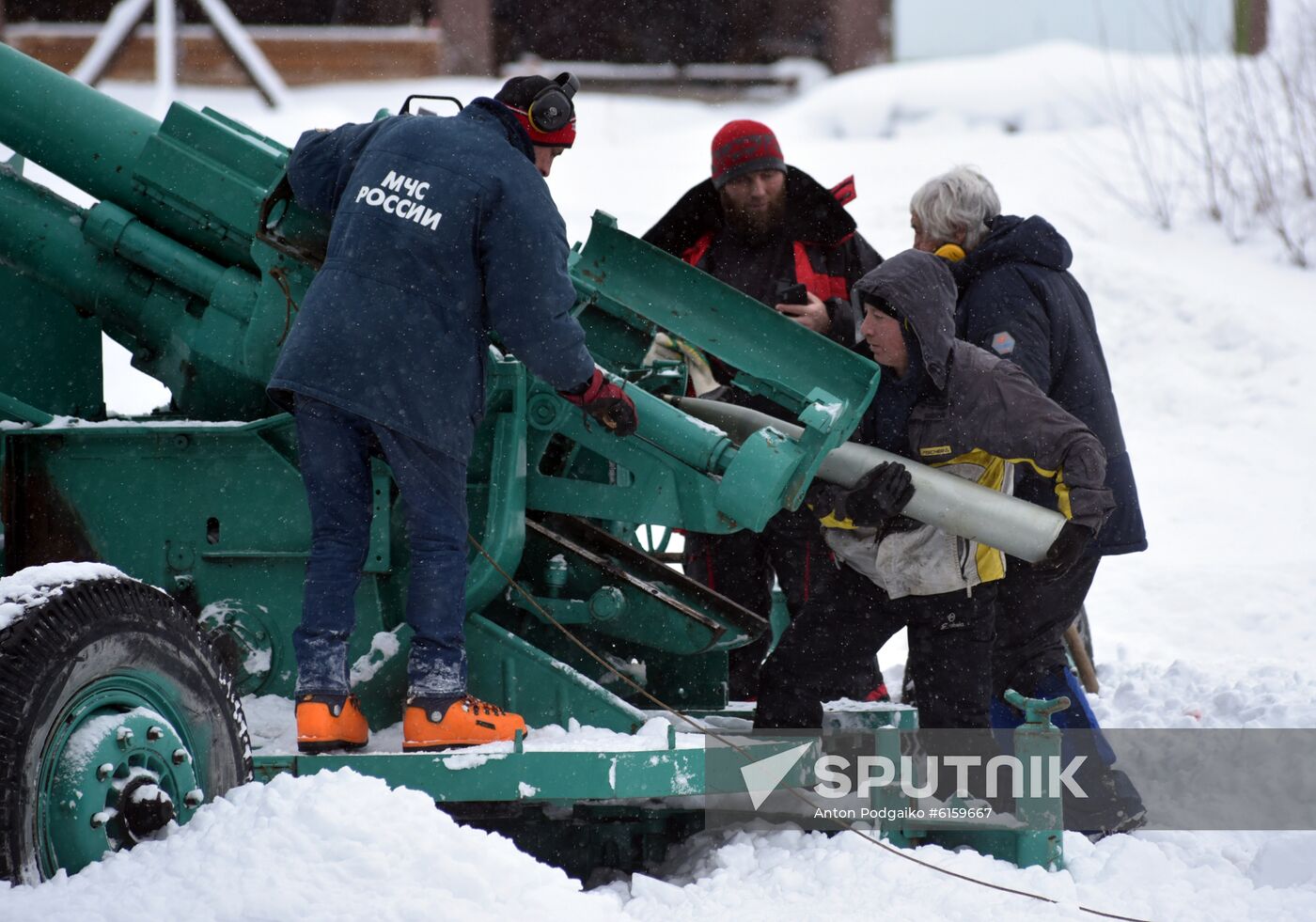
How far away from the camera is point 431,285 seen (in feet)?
12.7

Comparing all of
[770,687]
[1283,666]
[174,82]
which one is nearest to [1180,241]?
[1283,666]

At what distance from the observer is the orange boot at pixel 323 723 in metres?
3.89

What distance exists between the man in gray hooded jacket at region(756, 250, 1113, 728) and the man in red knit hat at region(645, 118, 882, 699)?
103 centimetres

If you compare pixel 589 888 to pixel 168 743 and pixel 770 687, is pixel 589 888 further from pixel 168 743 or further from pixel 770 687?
pixel 168 743

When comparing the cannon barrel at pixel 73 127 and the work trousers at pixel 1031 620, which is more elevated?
the cannon barrel at pixel 73 127

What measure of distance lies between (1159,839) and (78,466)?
3.35m

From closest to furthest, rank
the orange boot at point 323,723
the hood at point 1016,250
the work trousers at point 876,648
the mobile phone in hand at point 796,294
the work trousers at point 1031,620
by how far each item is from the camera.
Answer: the orange boot at point 323,723
the work trousers at point 876,648
the work trousers at point 1031,620
the hood at point 1016,250
the mobile phone in hand at point 796,294

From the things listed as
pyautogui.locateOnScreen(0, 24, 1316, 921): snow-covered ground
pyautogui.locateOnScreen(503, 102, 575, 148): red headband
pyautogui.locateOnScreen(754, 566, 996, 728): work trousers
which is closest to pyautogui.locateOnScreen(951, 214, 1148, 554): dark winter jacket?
pyautogui.locateOnScreen(754, 566, 996, 728): work trousers

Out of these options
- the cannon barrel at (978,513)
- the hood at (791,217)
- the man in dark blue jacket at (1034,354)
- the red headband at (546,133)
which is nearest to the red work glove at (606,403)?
the red headband at (546,133)

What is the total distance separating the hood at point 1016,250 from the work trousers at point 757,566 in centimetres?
108

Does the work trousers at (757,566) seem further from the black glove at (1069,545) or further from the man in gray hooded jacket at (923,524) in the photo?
the black glove at (1069,545)

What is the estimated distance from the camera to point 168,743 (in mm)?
3242

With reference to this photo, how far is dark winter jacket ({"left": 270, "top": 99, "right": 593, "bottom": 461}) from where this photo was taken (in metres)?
3.84

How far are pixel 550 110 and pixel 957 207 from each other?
5.45 feet
